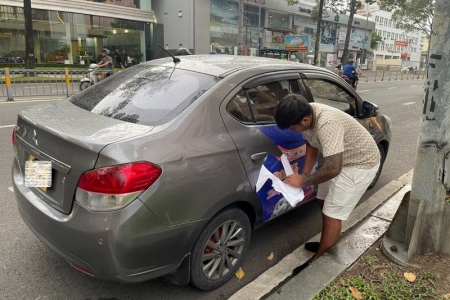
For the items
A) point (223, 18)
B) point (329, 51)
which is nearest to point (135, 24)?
point (223, 18)

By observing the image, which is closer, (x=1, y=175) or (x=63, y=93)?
(x=1, y=175)

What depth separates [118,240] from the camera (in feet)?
6.62

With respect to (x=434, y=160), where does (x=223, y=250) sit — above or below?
below

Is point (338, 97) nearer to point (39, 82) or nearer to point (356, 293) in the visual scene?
point (356, 293)

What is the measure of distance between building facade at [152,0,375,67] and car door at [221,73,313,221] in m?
27.4

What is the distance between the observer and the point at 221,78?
2.71 meters

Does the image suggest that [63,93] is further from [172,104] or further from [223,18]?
[223,18]

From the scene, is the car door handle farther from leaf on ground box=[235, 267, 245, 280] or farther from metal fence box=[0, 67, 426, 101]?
metal fence box=[0, 67, 426, 101]

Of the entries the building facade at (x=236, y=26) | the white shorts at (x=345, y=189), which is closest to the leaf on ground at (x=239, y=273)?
the white shorts at (x=345, y=189)

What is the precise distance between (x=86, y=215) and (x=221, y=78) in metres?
1.35

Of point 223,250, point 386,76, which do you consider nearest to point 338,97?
point 223,250

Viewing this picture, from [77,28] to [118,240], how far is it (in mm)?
→ 29703

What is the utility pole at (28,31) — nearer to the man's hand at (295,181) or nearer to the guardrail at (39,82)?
the guardrail at (39,82)

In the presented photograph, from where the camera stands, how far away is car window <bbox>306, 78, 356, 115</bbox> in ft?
11.6
